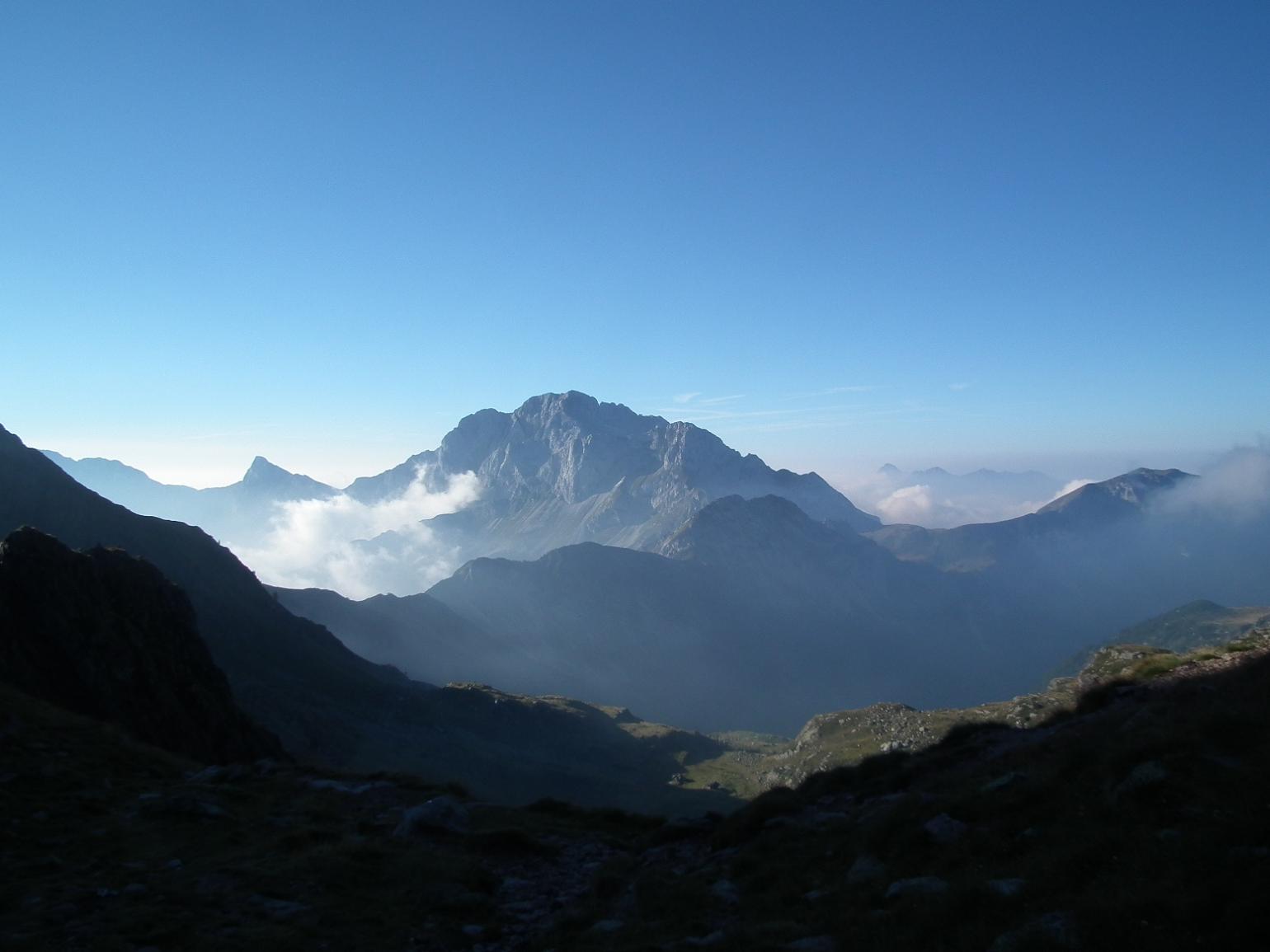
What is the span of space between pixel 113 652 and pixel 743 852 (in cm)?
5924

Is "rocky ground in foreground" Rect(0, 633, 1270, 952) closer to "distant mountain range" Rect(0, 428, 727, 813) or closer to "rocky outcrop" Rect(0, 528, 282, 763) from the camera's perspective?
"rocky outcrop" Rect(0, 528, 282, 763)

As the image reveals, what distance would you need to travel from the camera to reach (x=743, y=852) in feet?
63.5

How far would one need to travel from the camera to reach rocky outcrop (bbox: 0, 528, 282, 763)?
2024 inches

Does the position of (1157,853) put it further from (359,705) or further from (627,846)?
(359,705)

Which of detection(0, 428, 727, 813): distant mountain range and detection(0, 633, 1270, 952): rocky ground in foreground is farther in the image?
detection(0, 428, 727, 813): distant mountain range

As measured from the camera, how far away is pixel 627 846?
2481 cm

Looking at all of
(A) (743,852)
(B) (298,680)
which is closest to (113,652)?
(A) (743,852)

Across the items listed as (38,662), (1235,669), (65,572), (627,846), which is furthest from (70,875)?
(65,572)

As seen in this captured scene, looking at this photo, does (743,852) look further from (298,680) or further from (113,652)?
(298,680)

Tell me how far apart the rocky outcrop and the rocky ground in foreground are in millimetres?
25146

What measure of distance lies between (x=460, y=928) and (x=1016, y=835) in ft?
40.9

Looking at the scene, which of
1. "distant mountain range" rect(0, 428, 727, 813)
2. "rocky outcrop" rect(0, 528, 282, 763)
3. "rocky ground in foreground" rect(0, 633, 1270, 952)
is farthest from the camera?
"distant mountain range" rect(0, 428, 727, 813)

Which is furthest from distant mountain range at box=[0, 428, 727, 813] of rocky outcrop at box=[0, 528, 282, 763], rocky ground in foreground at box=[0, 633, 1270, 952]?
rocky ground in foreground at box=[0, 633, 1270, 952]

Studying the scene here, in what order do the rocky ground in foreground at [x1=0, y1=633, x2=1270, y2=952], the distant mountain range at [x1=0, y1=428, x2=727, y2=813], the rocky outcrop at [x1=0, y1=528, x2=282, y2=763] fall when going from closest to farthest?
the rocky ground in foreground at [x1=0, y1=633, x2=1270, y2=952] < the rocky outcrop at [x1=0, y1=528, x2=282, y2=763] < the distant mountain range at [x1=0, y1=428, x2=727, y2=813]
